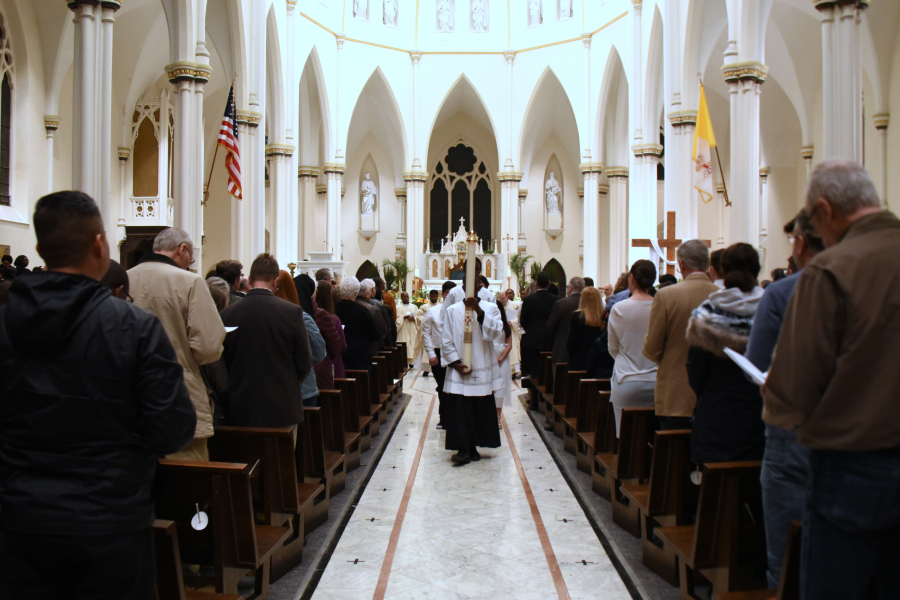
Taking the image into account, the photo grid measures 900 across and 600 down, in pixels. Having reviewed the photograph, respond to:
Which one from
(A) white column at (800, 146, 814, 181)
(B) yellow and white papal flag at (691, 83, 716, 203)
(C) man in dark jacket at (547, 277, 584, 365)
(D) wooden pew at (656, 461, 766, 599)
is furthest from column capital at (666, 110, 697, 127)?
(D) wooden pew at (656, 461, 766, 599)

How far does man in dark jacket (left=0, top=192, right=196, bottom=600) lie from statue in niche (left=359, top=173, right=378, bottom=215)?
2542cm

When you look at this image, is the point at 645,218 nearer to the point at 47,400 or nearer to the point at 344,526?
the point at 344,526

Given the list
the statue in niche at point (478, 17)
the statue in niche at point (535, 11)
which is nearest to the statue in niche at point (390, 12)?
the statue in niche at point (478, 17)

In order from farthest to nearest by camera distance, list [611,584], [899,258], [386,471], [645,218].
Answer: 1. [645,218]
2. [386,471]
3. [611,584]
4. [899,258]

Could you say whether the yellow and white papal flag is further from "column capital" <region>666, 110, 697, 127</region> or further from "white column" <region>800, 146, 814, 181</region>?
"white column" <region>800, 146, 814, 181</region>

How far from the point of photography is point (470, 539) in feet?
15.3

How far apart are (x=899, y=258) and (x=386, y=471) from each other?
17.2 ft

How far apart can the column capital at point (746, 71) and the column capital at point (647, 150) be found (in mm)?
6133

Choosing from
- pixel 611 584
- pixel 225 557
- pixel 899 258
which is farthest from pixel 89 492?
pixel 611 584

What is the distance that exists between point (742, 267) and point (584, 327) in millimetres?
3940

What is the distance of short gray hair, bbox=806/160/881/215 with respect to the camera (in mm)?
1997

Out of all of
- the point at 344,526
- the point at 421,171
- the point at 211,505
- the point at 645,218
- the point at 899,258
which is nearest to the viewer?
the point at 899,258

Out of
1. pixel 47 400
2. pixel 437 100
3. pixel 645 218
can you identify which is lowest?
pixel 47 400

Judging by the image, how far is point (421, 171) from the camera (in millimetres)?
23922
